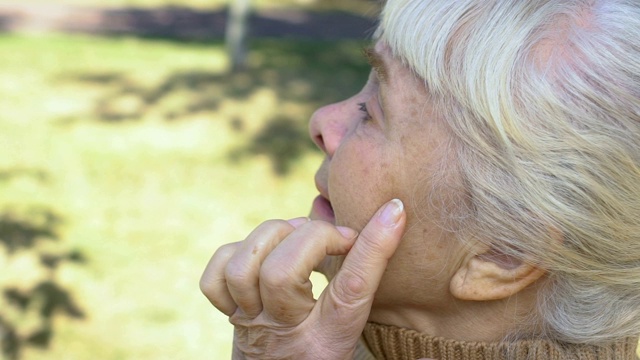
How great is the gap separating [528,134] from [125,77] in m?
9.30

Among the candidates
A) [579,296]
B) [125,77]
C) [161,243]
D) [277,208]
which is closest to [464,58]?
[579,296]

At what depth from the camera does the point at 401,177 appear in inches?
83.7

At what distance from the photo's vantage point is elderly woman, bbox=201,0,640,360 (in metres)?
1.90

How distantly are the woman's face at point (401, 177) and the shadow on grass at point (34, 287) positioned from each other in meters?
3.30

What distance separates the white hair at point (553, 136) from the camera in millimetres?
1879

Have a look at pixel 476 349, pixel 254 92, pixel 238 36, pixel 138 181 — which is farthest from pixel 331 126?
pixel 238 36

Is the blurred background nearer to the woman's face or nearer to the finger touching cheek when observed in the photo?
the woman's face

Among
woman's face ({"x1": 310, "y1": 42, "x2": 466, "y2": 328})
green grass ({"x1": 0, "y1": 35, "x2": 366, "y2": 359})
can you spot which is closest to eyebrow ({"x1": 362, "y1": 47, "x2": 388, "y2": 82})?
woman's face ({"x1": 310, "y1": 42, "x2": 466, "y2": 328})

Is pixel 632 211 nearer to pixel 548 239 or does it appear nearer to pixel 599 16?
pixel 548 239

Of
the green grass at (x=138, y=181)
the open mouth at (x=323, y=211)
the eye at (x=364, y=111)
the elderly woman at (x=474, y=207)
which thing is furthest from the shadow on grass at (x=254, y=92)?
the elderly woman at (x=474, y=207)

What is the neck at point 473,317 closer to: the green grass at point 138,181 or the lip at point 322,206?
the lip at point 322,206

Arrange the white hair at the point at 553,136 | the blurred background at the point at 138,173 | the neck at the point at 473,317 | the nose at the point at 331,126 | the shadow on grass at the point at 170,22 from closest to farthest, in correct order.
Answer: the white hair at the point at 553,136
the neck at the point at 473,317
the nose at the point at 331,126
the blurred background at the point at 138,173
the shadow on grass at the point at 170,22

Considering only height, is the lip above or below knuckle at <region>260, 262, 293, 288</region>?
above

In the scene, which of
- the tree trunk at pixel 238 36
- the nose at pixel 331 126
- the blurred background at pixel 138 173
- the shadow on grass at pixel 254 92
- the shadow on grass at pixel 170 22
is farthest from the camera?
the shadow on grass at pixel 170 22
